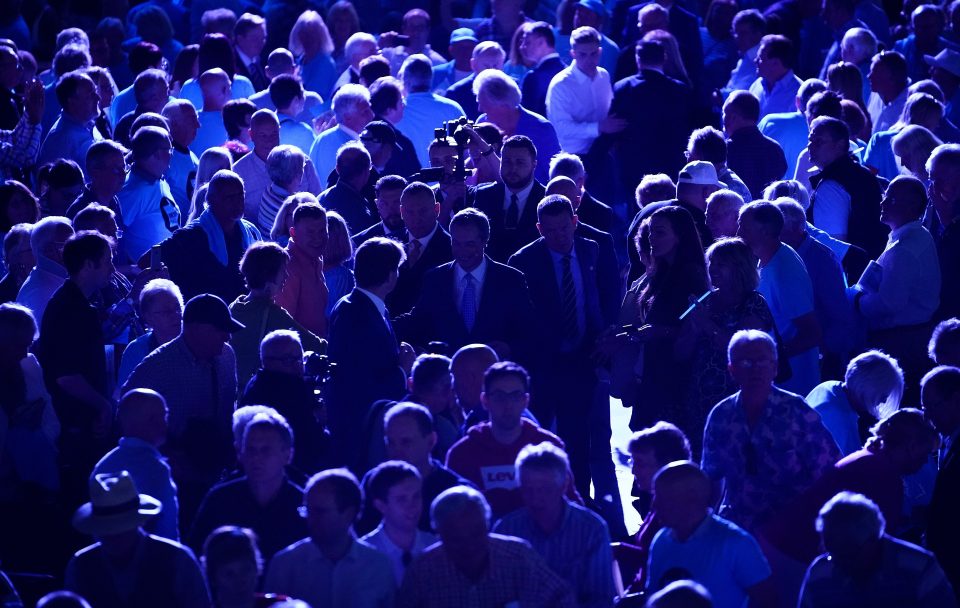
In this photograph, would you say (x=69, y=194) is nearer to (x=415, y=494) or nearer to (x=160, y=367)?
(x=160, y=367)

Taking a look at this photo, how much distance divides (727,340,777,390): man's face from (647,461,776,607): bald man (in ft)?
2.62

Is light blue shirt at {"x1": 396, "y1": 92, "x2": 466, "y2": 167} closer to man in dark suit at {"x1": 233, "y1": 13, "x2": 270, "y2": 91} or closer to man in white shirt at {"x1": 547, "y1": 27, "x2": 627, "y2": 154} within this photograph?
A: man in white shirt at {"x1": 547, "y1": 27, "x2": 627, "y2": 154}

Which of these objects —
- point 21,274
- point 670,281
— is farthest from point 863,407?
point 21,274

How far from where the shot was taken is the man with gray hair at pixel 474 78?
492 inches

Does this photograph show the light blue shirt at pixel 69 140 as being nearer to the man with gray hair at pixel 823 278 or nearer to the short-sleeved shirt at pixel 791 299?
the man with gray hair at pixel 823 278

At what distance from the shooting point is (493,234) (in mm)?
9531

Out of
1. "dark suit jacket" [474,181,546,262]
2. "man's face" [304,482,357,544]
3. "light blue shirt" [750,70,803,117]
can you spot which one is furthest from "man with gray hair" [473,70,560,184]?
"man's face" [304,482,357,544]

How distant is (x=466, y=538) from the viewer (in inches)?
232

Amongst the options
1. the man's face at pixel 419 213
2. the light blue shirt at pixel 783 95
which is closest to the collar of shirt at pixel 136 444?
the man's face at pixel 419 213

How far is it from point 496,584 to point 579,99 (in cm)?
651

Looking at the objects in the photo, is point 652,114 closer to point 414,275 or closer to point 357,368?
point 414,275

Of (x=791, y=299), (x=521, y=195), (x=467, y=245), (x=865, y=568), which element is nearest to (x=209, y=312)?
(x=467, y=245)

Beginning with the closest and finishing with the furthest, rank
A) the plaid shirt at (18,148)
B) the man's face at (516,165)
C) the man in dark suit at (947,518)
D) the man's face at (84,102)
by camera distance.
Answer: the man in dark suit at (947,518) < the man's face at (516,165) < the man's face at (84,102) < the plaid shirt at (18,148)

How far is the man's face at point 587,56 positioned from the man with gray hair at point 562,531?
19.8 ft
